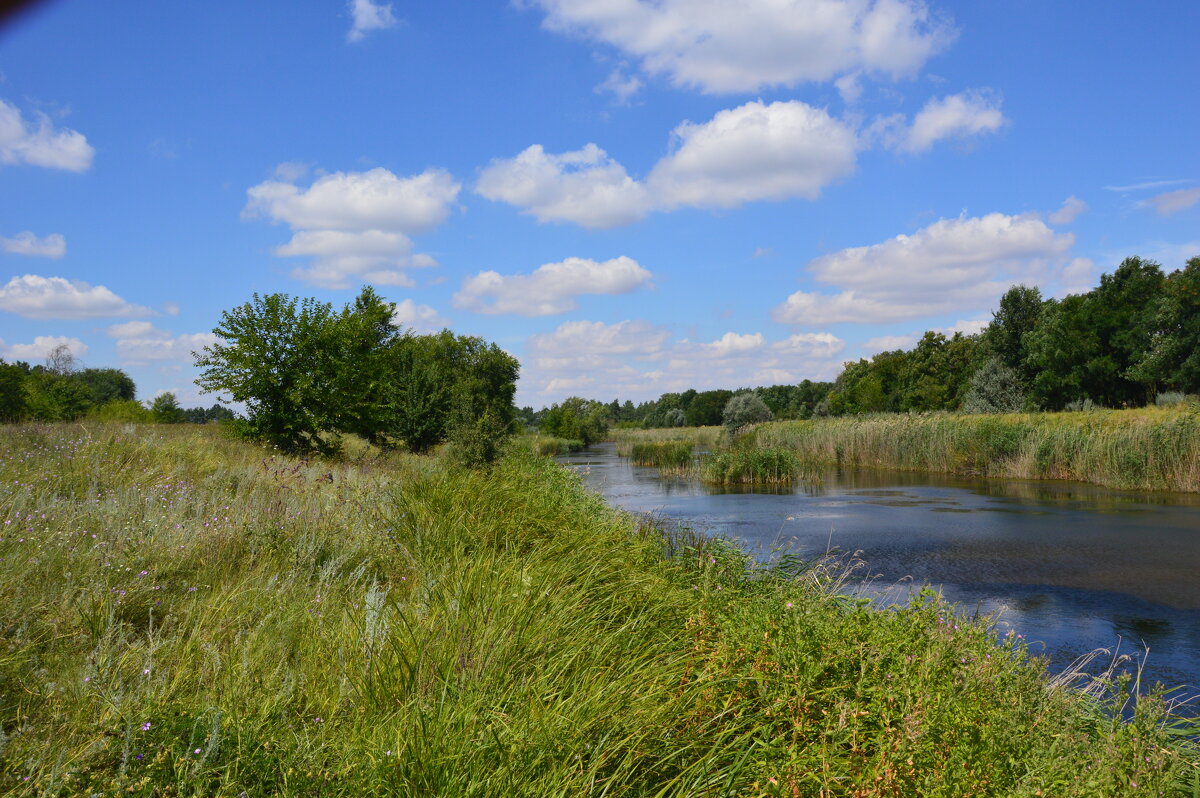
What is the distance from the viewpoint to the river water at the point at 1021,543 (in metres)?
8.41

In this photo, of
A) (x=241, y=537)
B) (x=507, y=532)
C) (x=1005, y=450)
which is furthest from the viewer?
(x=1005, y=450)

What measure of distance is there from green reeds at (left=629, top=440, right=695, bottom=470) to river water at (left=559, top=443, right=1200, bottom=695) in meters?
4.62

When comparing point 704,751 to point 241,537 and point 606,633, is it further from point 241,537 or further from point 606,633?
point 241,537

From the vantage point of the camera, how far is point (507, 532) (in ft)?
23.7

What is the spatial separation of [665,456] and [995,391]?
27.9 metres

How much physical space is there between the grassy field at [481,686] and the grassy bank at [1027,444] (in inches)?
797

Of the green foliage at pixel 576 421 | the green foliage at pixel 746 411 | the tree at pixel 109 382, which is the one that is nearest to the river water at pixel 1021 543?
the green foliage at pixel 746 411

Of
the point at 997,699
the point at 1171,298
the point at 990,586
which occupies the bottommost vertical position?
A: the point at 990,586

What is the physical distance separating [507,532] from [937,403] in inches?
2473

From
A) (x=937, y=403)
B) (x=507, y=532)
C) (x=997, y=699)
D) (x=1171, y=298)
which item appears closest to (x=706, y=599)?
(x=997, y=699)

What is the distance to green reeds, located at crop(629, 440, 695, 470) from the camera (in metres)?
30.2

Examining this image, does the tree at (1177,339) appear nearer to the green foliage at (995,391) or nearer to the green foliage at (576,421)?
the green foliage at (995,391)

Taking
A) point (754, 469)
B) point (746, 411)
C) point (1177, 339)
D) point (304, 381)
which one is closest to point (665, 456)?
point (754, 469)

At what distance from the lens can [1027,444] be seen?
998 inches
